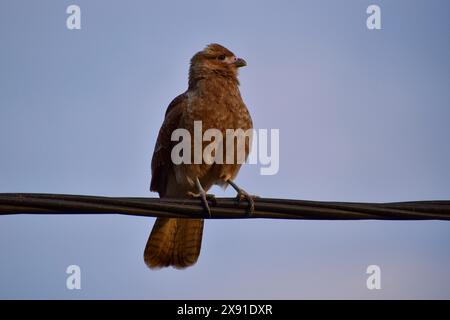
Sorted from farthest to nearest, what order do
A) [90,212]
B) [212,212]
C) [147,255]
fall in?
[147,255]
[212,212]
[90,212]

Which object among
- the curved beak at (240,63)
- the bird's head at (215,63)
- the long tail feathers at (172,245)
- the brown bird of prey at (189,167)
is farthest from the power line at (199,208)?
the curved beak at (240,63)

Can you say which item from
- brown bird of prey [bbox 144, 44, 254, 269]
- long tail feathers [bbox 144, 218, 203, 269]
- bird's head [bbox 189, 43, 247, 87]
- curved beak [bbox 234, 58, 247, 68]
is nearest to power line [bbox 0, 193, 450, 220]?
brown bird of prey [bbox 144, 44, 254, 269]

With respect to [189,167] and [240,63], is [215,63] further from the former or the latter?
[189,167]

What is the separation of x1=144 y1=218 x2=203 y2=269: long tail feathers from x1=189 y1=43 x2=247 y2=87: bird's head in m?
1.72

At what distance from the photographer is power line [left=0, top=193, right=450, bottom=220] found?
14.4 ft

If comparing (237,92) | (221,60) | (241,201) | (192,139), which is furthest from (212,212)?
(221,60)

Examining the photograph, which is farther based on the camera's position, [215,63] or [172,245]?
[215,63]

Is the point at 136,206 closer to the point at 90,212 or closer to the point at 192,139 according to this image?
the point at 90,212

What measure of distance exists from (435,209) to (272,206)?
1049 millimetres

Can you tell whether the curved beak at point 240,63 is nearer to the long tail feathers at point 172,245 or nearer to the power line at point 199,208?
the long tail feathers at point 172,245

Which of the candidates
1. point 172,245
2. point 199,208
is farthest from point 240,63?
point 199,208

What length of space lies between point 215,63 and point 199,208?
146 inches

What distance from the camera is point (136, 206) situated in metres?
4.59

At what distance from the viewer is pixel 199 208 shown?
486 centimetres
